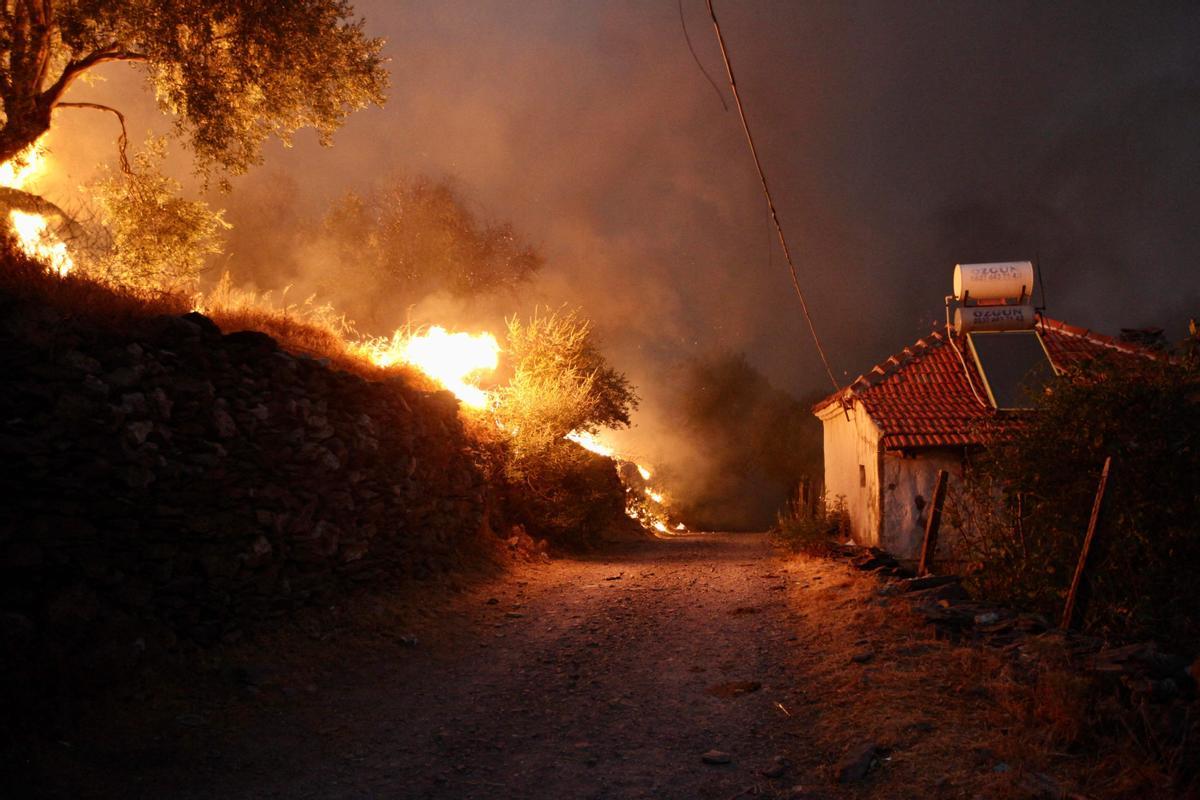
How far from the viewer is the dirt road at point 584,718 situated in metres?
5.04

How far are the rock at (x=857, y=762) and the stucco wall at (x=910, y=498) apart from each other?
13.4 metres

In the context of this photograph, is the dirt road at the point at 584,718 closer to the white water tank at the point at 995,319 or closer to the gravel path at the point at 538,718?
the gravel path at the point at 538,718

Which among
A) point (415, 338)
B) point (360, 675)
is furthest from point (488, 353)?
point (360, 675)

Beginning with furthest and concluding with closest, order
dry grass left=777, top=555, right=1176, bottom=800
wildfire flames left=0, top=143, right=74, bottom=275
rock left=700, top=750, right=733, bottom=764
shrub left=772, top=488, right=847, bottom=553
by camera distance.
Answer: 1. shrub left=772, top=488, right=847, bottom=553
2. wildfire flames left=0, top=143, right=74, bottom=275
3. rock left=700, top=750, right=733, bottom=764
4. dry grass left=777, top=555, right=1176, bottom=800

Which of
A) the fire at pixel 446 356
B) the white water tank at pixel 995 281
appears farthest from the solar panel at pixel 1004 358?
the fire at pixel 446 356

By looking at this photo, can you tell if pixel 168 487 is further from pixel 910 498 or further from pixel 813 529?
pixel 910 498

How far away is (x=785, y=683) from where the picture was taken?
7191 mm

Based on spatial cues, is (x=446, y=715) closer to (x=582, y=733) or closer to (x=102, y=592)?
(x=582, y=733)

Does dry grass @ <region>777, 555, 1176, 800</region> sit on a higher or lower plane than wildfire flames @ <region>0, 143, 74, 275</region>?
lower

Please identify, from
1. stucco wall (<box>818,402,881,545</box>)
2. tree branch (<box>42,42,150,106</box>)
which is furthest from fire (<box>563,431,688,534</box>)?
tree branch (<box>42,42,150,106</box>)

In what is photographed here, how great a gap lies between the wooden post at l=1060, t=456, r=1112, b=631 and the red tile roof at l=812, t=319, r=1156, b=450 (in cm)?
1002

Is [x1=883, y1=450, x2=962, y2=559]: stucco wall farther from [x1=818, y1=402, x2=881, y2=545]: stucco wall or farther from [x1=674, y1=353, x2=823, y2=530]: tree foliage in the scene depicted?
[x1=674, y1=353, x2=823, y2=530]: tree foliage

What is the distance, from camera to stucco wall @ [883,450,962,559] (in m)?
17.7

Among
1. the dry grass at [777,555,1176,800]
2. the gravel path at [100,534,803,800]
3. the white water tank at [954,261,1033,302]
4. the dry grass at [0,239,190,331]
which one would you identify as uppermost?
the white water tank at [954,261,1033,302]
